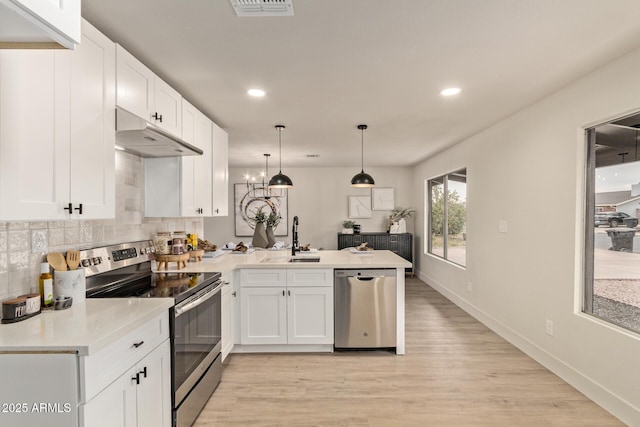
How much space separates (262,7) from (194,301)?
1723mm

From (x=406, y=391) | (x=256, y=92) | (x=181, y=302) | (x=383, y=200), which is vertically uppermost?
(x=256, y=92)

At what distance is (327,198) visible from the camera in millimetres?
7422

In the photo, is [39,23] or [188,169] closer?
[39,23]

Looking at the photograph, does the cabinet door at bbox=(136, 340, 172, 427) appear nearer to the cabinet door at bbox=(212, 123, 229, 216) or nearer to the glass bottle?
the glass bottle

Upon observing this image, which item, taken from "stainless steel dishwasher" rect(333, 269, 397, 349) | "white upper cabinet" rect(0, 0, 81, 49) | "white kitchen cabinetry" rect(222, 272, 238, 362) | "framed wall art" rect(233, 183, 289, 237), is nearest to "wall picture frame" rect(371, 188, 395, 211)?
"framed wall art" rect(233, 183, 289, 237)

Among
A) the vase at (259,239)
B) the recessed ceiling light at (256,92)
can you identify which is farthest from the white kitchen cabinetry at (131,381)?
the vase at (259,239)

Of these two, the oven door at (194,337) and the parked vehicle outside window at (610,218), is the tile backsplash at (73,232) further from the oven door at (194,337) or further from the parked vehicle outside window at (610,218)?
the parked vehicle outside window at (610,218)

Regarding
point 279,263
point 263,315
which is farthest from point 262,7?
point 263,315

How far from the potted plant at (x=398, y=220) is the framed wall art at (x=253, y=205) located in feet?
7.29

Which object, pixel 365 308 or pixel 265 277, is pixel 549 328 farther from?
pixel 265 277

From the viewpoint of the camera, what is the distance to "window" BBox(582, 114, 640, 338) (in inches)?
91.2

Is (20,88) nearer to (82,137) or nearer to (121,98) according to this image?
(82,137)

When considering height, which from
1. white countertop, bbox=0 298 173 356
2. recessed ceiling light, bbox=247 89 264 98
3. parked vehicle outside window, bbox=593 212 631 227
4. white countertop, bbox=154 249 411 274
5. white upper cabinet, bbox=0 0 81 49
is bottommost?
white countertop, bbox=154 249 411 274

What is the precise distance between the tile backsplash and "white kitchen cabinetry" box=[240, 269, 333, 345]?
3.33 ft
